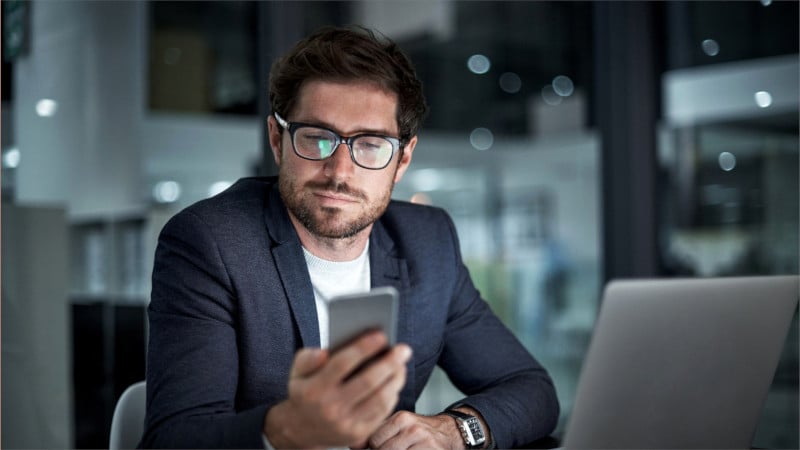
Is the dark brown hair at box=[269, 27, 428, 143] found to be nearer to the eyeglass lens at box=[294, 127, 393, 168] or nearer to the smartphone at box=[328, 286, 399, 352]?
the eyeglass lens at box=[294, 127, 393, 168]

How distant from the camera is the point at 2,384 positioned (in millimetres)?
2453

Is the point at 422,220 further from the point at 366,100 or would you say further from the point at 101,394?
the point at 101,394

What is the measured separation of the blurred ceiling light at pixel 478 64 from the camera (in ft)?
22.6

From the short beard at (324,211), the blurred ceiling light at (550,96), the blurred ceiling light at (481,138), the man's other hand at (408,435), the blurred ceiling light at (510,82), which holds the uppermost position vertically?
the blurred ceiling light at (510,82)

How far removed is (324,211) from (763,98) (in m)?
2.85

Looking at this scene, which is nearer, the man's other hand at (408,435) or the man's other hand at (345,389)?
the man's other hand at (345,389)

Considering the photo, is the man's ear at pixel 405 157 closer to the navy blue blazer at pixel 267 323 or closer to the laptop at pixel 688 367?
the navy blue blazer at pixel 267 323

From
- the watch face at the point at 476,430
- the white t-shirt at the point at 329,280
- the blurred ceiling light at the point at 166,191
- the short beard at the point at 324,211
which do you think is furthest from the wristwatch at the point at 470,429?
the blurred ceiling light at the point at 166,191

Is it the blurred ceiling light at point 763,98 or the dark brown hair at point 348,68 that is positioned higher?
the blurred ceiling light at point 763,98

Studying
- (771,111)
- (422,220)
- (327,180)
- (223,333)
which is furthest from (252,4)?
(771,111)

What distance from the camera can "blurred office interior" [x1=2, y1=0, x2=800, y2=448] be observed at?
8.55 ft

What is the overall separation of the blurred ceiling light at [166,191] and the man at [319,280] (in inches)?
59.8

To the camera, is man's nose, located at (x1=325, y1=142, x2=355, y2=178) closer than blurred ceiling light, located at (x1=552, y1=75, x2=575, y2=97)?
Yes

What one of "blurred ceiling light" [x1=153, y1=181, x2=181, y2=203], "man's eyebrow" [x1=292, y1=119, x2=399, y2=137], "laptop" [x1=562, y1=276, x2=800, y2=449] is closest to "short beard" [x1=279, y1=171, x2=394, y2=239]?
"man's eyebrow" [x1=292, y1=119, x2=399, y2=137]
